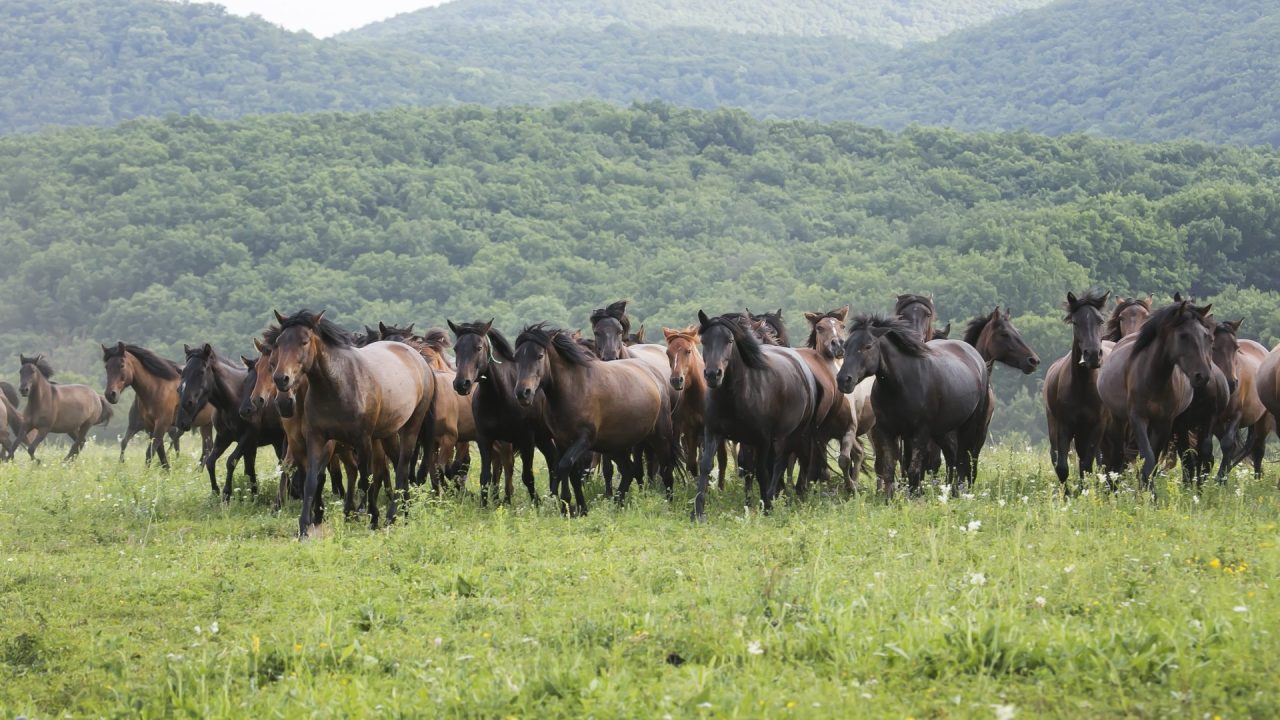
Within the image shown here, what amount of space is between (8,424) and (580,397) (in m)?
16.7

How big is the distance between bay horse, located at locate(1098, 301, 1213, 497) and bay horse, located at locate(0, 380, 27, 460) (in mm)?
18624

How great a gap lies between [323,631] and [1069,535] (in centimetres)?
560

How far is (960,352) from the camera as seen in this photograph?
15.1m

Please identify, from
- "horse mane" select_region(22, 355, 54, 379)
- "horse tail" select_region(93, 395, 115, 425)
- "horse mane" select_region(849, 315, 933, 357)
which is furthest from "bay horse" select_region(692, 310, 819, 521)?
"horse tail" select_region(93, 395, 115, 425)

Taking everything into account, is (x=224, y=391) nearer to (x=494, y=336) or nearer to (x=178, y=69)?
(x=494, y=336)

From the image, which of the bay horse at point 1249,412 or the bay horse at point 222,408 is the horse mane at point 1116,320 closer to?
the bay horse at point 1249,412

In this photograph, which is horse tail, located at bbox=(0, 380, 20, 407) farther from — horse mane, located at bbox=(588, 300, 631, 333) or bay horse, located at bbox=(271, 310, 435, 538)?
bay horse, located at bbox=(271, 310, 435, 538)

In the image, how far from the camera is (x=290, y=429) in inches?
520

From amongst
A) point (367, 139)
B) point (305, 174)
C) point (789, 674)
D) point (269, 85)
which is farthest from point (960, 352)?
point (269, 85)

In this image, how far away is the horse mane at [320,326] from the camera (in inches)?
482

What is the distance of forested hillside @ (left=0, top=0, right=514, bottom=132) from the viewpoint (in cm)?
12481

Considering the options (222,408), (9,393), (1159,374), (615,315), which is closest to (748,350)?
(1159,374)

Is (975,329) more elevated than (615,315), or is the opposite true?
(615,315)

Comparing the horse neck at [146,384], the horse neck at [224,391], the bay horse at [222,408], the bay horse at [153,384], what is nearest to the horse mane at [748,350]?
the bay horse at [222,408]
